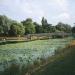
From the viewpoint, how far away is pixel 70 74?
2050cm

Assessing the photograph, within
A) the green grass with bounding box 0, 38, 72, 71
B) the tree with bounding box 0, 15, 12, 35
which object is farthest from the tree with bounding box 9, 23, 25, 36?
the green grass with bounding box 0, 38, 72, 71

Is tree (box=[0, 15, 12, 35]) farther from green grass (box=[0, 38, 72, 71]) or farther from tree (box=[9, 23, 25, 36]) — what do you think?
green grass (box=[0, 38, 72, 71])

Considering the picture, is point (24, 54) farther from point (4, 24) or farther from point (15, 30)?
point (15, 30)

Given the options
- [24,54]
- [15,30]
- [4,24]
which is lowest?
[24,54]

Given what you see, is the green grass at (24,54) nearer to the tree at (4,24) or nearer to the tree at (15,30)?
the tree at (4,24)

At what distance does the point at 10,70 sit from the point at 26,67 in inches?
121

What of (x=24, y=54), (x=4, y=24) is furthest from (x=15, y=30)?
(x=24, y=54)

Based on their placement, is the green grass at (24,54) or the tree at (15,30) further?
the tree at (15,30)

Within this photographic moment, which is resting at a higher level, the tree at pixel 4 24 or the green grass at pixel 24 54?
the tree at pixel 4 24

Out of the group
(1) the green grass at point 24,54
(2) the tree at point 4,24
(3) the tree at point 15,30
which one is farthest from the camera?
(3) the tree at point 15,30

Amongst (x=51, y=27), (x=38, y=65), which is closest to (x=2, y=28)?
(x=51, y=27)

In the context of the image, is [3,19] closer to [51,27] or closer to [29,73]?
[51,27]

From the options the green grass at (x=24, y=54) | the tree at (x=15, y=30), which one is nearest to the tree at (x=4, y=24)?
the tree at (x=15, y=30)

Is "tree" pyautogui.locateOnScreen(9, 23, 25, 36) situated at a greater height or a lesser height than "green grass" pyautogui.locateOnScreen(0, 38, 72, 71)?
greater
